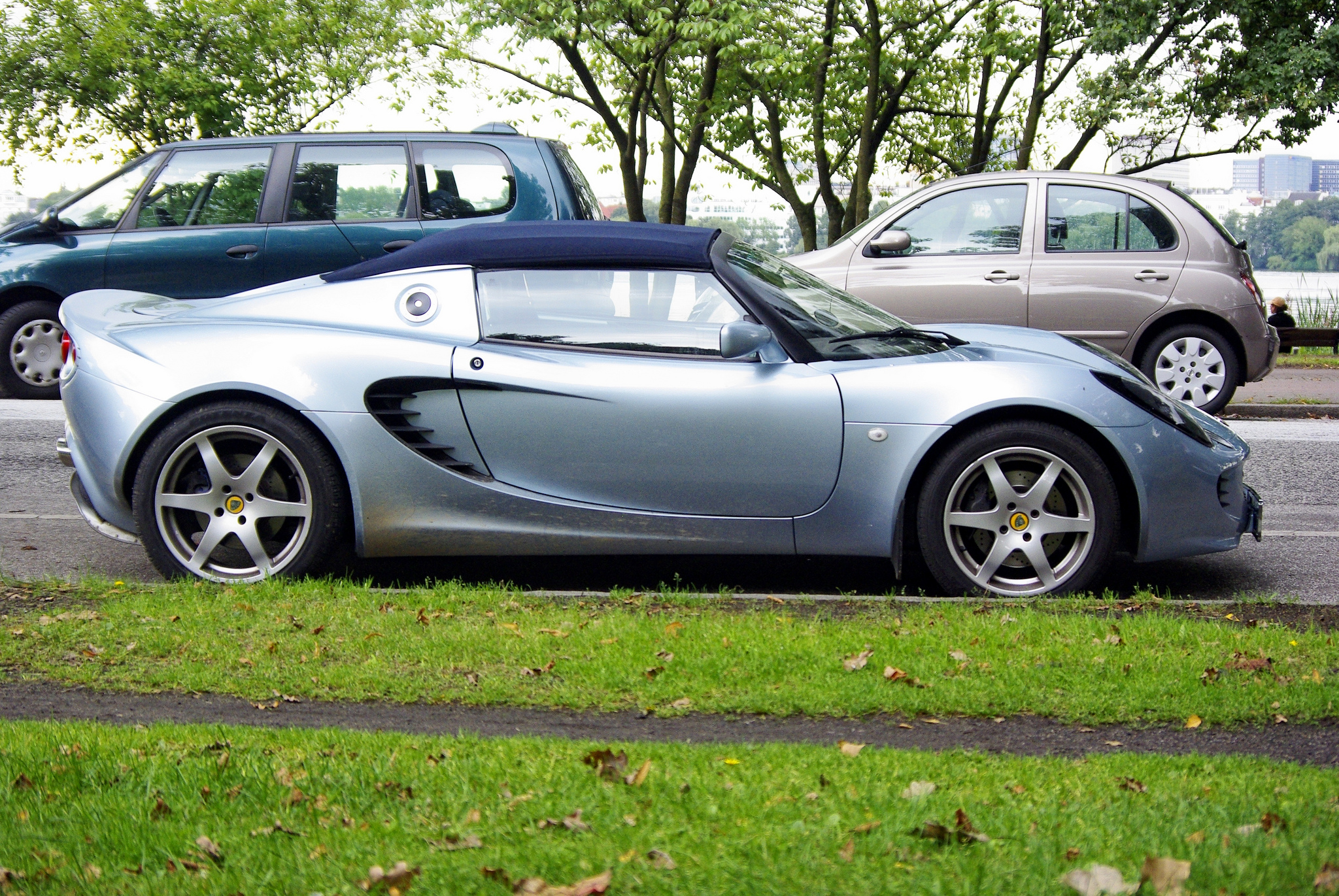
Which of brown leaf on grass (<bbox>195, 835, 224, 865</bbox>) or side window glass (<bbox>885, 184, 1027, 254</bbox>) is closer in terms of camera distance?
brown leaf on grass (<bbox>195, 835, 224, 865</bbox>)

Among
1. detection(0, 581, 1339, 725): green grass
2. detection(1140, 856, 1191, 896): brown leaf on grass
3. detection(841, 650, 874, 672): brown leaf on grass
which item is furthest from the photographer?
detection(841, 650, 874, 672): brown leaf on grass

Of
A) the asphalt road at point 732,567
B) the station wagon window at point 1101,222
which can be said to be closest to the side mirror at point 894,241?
the station wagon window at point 1101,222

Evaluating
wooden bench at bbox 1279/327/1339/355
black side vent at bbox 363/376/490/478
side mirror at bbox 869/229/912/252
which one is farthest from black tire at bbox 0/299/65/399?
wooden bench at bbox 1279/327/1339/355

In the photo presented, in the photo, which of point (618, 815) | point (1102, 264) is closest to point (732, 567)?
point (618, 815)

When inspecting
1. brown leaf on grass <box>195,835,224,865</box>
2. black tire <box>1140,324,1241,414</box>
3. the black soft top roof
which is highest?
the black soft top roof

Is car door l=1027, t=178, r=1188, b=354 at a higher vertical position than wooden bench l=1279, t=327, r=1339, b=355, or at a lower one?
higher

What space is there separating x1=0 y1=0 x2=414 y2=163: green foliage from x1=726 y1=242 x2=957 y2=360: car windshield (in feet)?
92.7

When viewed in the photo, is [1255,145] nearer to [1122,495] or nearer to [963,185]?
[963,185]

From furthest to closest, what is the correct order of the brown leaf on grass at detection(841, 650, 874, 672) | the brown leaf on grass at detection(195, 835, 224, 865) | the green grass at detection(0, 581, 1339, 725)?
the brown leaf on grass at detection(841, 650, 874, 672), the green grass at detection(0, 581, 1339, 725), the brown leaf on grass at detection(195, 835, 224, 865)

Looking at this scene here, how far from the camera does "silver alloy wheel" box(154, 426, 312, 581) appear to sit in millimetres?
4875

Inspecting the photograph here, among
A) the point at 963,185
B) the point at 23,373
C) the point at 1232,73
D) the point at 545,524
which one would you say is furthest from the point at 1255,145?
the point at 545,524

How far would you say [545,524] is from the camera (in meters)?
4.82

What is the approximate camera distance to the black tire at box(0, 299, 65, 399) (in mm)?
10219

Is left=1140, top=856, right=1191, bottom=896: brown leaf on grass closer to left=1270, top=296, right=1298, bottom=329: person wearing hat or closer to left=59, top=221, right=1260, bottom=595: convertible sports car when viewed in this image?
left=59, top=221, right=1260, bottom=595: convertible sports car
